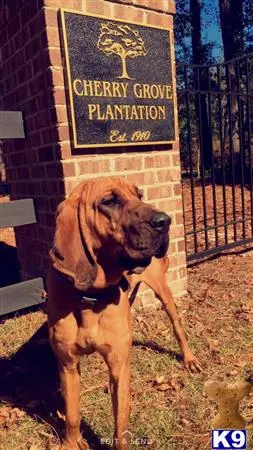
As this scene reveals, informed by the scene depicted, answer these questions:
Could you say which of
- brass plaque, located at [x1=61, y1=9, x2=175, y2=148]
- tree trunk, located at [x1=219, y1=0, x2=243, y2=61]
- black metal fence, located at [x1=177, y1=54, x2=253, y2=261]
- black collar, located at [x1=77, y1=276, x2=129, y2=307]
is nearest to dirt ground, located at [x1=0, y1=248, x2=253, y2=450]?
black collar, located at [x1=77, y1=276, x2=129, y2=307]

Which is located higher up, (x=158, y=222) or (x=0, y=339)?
(x=158, y=222)

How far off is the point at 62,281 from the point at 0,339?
2015mm

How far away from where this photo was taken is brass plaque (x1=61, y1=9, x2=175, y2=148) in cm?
364

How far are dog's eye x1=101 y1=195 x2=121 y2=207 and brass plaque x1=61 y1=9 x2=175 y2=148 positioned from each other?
173 cm

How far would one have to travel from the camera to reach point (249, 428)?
246cm

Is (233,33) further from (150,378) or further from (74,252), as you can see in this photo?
(74,252)

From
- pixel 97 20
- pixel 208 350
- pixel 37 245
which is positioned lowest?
pixel 208 350

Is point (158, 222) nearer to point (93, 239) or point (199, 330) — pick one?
point (93, 239)

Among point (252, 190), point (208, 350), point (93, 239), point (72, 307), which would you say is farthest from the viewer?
point (252, 190)

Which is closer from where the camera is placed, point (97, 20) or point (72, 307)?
point (72, 307)

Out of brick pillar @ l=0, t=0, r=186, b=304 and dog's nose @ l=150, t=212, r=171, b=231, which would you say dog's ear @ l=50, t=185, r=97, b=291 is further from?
brick pillar @ l=0, t=0, r=186, b=304

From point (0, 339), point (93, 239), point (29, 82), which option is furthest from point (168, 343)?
point (29, 82)

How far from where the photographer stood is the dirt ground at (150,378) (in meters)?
2.56

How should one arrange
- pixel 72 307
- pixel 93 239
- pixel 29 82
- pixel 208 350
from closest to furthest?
pixel 93 239 → pixel 72 307 → pixel 208 350 → pixel 29 82
